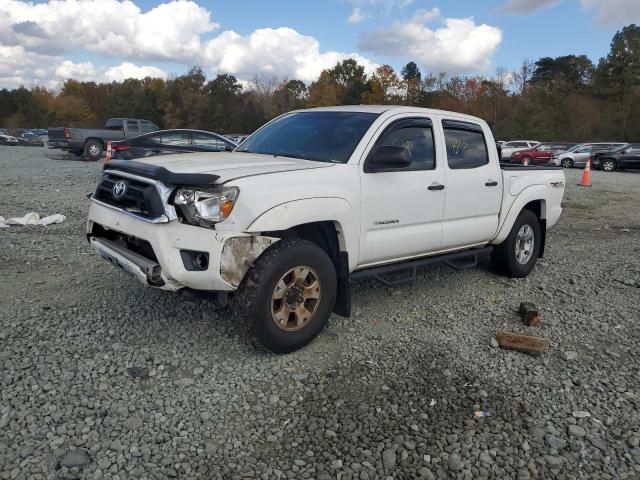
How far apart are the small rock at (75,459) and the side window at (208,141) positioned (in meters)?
11.9

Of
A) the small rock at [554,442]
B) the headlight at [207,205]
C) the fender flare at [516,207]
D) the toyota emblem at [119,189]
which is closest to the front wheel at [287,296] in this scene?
the headlight at [207,205]

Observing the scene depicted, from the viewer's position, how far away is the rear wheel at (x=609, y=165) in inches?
1037

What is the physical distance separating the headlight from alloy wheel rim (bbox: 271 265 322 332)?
617 millimetres

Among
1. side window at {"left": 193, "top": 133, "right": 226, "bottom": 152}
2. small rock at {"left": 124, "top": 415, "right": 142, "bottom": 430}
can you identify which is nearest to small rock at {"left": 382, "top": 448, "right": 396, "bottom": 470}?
small rock at {"left": 124, "top": 415, "right": 142, "bottom": 430}

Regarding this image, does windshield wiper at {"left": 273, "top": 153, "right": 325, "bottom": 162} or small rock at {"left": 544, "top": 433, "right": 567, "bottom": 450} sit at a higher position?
windshield wiper at {"left": 273, "top": 153, "right": 325, "bottom": 162}

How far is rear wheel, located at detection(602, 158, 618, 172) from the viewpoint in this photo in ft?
86.4

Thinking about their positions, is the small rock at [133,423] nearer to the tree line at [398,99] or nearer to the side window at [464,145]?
the side window at [464,145]

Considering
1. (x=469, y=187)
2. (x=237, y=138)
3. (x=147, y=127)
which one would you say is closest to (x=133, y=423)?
(x=469, y=187)

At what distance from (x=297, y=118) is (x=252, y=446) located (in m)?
3.22

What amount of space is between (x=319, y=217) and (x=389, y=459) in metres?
1.70

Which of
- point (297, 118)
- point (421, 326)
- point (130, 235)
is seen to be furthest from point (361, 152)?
point (130, 235)

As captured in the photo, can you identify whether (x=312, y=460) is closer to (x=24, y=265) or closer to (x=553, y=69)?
(x=24, y=265)

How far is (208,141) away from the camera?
1412cm

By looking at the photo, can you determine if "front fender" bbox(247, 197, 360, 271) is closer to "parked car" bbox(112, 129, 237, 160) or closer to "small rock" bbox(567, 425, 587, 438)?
"small rock" bbox(567, 425, 587, 438)
